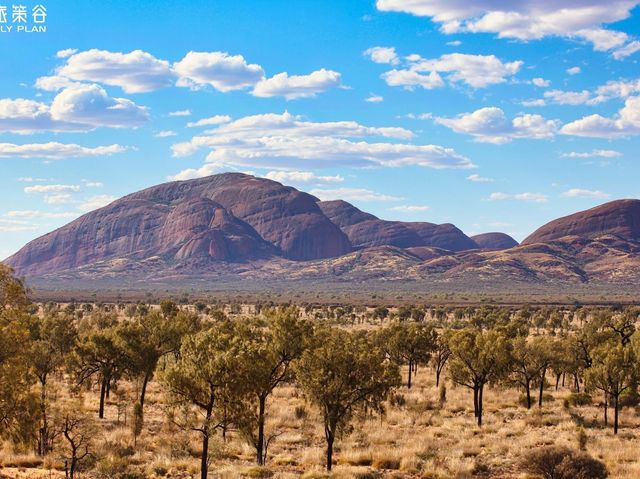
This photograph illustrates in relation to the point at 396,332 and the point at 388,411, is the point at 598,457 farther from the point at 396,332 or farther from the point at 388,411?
the point at 396,332

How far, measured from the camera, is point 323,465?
30.4m

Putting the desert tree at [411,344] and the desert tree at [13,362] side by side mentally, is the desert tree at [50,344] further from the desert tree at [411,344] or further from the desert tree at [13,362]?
the desert tree at [411,344]

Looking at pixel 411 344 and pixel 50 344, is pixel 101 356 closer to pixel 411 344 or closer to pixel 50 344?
pixel 50 344

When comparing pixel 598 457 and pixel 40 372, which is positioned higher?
pixel 40 372

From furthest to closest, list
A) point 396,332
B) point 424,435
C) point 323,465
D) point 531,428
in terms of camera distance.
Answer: point 396,332
point 531,428
point 424,435
point 323,465

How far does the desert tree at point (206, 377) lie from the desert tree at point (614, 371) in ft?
76.2

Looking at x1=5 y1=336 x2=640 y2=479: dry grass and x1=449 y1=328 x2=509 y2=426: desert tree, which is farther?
x1=449 y1=328 x2=509 y2=426: desert tree

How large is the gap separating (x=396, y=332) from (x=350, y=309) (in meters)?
71.6

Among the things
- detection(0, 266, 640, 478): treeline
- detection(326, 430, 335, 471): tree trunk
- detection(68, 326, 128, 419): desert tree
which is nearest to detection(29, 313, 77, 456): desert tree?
detection(0, 266, 640, 478): treeline

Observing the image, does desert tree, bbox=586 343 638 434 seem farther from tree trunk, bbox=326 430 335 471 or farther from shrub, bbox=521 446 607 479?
tree trunk, bbox=326 430 335 471

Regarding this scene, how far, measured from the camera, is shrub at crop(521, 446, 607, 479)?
27.0m

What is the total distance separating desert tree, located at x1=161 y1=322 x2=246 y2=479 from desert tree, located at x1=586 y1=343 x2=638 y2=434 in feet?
76.2

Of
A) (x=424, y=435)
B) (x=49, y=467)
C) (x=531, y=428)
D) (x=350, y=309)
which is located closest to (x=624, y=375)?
(x=531, y=428)

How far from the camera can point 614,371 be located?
37688mm
